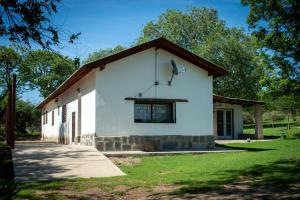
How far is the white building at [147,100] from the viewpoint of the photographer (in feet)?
53.6

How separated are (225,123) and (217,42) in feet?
46.7

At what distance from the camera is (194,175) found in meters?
10.7

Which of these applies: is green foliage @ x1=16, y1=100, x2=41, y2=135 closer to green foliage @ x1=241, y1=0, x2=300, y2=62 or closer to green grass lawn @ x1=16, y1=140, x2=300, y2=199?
green grass lawn @ x1=16, y1=140, x2=300, y2=199

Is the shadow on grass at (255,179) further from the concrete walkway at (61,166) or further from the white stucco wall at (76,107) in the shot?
the white stucco wall at (76,107)

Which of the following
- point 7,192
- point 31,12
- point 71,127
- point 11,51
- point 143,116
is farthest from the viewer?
point 11,51

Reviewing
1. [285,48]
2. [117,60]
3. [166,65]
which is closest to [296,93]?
[285,48]

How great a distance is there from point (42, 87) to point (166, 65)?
113ft

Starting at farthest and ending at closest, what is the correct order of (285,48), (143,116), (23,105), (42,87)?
(42,87), (23,105), (143,116), (285,48)

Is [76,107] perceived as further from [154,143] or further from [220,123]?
[220,123]

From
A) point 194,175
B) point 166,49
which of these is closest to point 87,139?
point 166,49

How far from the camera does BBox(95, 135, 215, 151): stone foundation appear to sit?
1620cm

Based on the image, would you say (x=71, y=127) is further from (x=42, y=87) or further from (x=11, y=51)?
(x=42, y=87)

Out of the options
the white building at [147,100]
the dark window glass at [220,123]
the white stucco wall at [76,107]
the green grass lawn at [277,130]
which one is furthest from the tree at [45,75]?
the white building at [147,100]

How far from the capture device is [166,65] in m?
17.4
